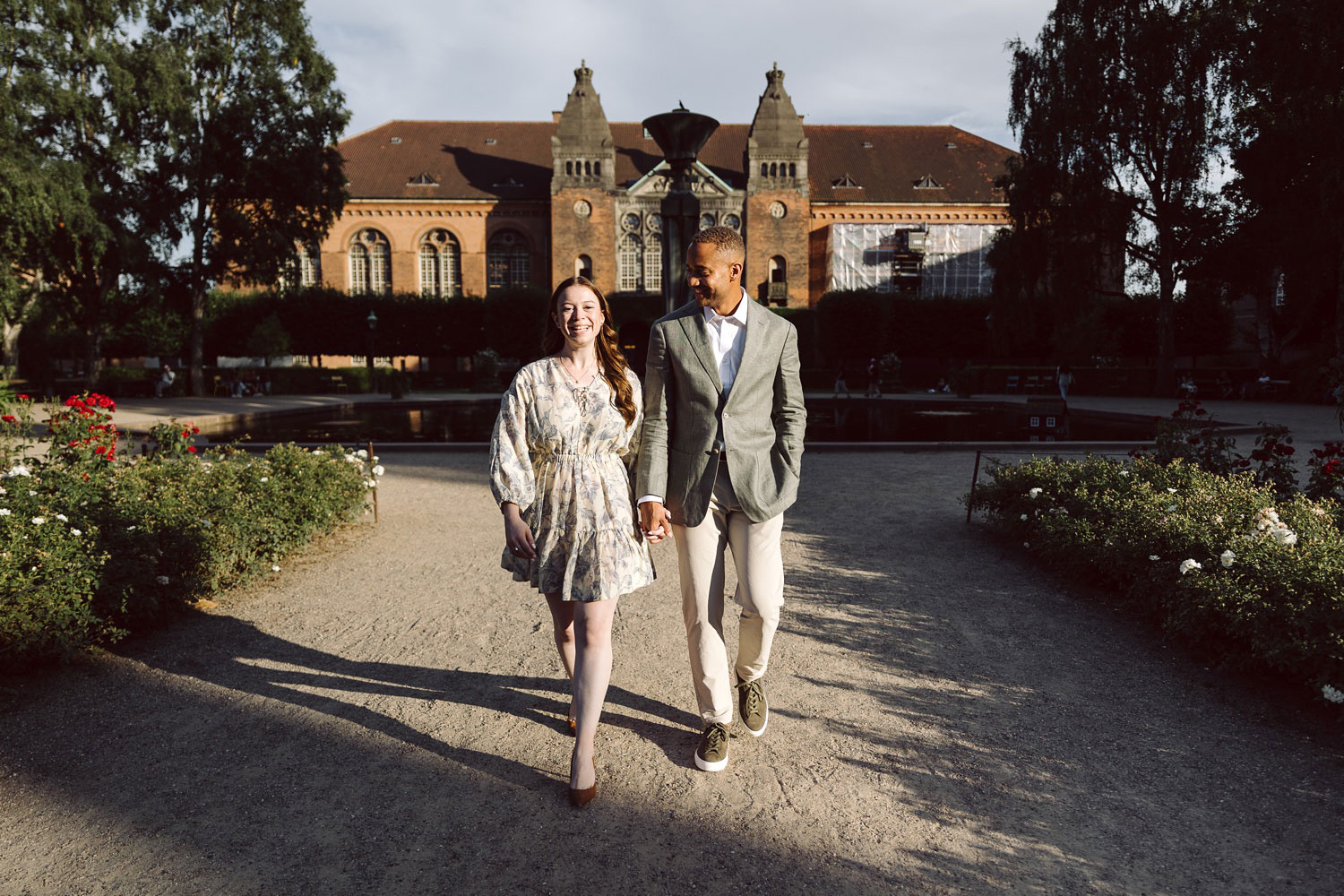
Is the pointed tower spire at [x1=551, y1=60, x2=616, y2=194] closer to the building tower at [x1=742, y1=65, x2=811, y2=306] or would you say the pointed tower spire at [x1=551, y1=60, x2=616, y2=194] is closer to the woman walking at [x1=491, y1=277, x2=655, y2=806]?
the building tower at [x1=742, y1=65, x2=811, y2=306]

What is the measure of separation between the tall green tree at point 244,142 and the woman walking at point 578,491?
29054mm

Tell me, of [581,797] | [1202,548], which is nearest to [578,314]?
[581,797]

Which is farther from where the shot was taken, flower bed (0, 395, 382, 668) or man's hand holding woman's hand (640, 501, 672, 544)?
flower bed (0, 395, 382, 668)

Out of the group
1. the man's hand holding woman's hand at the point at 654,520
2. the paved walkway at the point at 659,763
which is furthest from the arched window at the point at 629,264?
the man's hand holding woman's hand at the point at 654,520

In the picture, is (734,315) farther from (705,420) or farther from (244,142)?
(244,142)

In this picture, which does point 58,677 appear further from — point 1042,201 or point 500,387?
point 500,387

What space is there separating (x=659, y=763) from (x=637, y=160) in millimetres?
47911

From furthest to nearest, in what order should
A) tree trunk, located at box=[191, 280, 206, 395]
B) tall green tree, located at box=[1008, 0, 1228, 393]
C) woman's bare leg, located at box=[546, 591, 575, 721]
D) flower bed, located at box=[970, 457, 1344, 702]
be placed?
tree trunk, located at box=[191, 280, 206, 395] → tall green tree, located at box=[1008, 0, 1228, 393] → flower bed, located at box=[970, 457, 1344, 702] → woman's bare leg, located at box=[546, 591, 575, 721]

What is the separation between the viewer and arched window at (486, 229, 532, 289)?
1828 inches

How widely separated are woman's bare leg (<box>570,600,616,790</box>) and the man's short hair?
4.25ft

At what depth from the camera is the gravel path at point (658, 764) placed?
7.76 feet

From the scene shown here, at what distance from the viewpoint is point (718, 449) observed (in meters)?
2.91

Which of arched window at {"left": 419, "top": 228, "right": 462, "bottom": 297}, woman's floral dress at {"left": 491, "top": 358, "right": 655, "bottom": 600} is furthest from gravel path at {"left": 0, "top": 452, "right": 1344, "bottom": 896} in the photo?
arched window at {"left": 419, "top": 228, "right": 462, "bottom": 297}

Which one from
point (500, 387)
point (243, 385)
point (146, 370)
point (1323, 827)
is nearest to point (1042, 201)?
point (500, 387)
